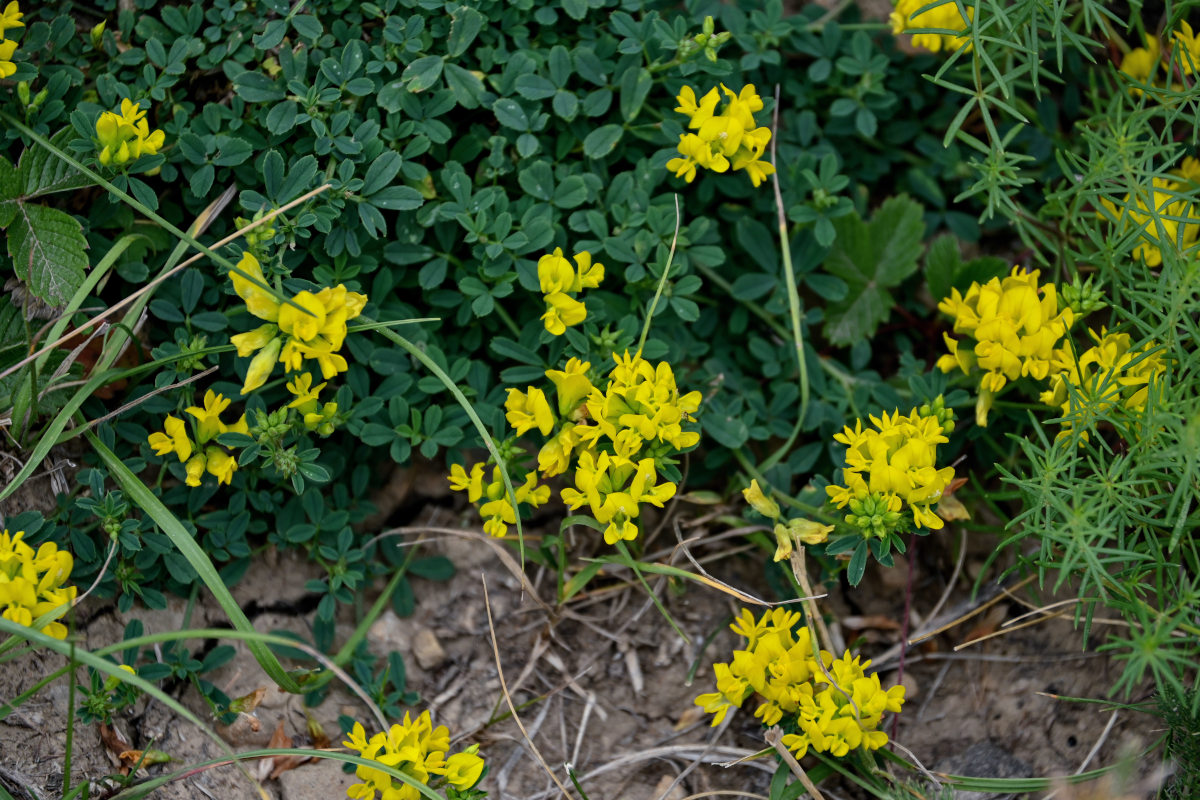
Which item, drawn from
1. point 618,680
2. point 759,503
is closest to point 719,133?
point 759,503

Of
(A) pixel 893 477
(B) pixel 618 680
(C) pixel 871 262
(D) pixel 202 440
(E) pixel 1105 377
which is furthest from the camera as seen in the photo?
(C) pixel 871 262

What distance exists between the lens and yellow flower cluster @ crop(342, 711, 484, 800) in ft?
6.64

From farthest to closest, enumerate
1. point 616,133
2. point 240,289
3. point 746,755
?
point 616,133
point 746,755
point 240,289

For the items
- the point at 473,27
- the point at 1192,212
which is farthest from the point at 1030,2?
the point at 473,27

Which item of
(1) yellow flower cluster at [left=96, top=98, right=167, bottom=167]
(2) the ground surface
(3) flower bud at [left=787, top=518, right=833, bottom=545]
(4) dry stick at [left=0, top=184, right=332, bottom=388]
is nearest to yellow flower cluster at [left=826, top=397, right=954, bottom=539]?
(3) flower bud at [left=787, top=518, right=833, bottom=545]

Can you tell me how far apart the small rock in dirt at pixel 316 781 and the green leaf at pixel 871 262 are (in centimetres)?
188

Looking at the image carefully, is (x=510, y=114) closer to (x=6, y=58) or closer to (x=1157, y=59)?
(x=6, y=58)

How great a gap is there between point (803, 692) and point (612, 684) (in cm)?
65

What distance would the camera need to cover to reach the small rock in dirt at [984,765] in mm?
2354

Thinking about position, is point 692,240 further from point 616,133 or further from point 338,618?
point 338,618

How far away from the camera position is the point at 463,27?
8.21 ft

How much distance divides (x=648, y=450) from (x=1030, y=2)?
144cm

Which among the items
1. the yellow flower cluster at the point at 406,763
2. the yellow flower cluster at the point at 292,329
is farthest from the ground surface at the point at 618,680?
the yellow flower cluster at the point at 292,329

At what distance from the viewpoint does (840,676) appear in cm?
217
